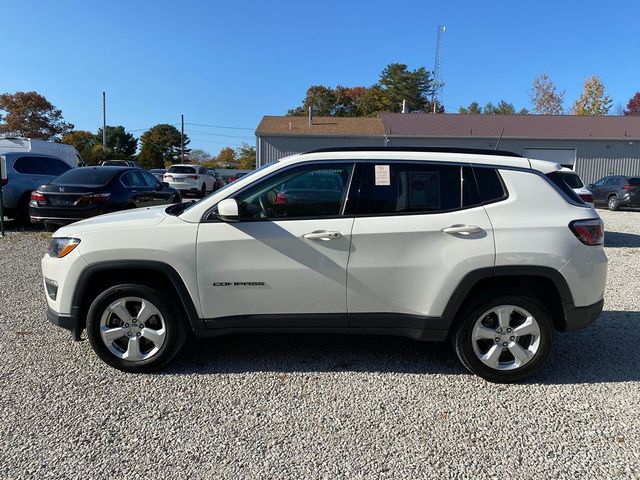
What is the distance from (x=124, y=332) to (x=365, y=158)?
2.29 meters

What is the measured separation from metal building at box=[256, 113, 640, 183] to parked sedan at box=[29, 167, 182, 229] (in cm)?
1798

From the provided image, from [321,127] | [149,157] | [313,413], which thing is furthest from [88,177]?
[149,157]

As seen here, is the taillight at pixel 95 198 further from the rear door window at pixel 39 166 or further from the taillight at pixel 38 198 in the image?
the rear door window at pixel 39 166

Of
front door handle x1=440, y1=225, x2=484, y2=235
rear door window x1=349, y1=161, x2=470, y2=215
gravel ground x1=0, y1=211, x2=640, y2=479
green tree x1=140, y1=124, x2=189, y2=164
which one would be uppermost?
green tree x1=140, y1=124, x2=189, y2=164

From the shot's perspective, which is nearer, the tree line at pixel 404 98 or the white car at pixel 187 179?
the white car at pixel 187 179

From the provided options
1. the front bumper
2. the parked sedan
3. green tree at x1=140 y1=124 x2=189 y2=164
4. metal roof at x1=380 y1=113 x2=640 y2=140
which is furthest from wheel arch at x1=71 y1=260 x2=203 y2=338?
green tree at x1=140 y1=124 x2=189 y2=164

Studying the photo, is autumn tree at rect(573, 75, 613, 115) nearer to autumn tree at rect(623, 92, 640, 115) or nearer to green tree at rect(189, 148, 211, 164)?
autumn tree at rect(623, 92, 640, 115)

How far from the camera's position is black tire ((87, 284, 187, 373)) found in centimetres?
351

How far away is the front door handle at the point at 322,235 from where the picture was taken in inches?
133

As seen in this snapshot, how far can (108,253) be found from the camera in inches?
136

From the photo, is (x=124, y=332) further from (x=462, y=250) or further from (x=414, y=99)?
(x=414, y=99)

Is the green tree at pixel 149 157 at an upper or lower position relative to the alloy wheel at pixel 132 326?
upper

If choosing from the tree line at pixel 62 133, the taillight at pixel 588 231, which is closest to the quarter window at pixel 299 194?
the taillight at pixel 588 231

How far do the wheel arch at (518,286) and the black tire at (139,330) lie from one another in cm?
206
